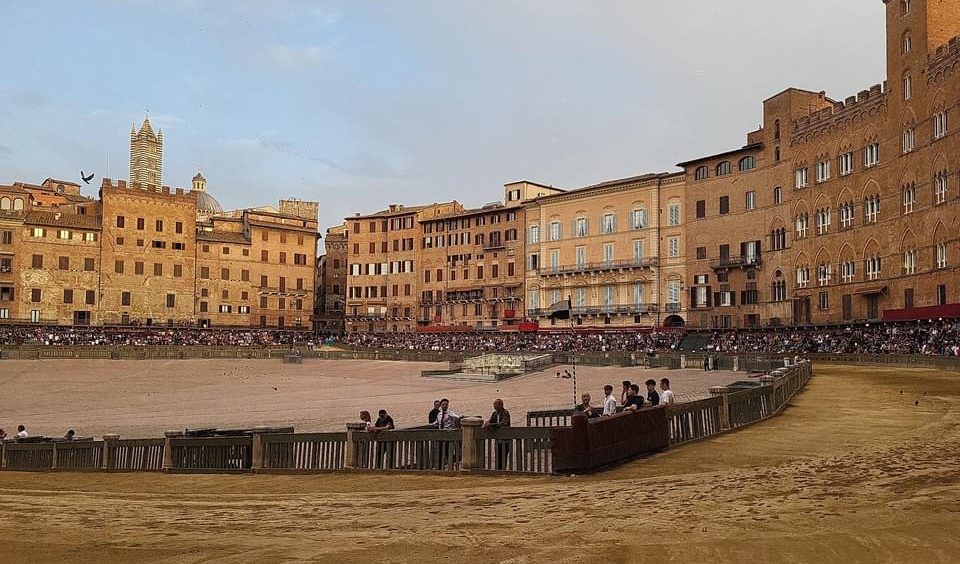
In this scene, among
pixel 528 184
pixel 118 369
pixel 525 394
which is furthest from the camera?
pixel 528 184

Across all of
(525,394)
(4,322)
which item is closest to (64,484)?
(525,394)

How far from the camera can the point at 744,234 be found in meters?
72.2

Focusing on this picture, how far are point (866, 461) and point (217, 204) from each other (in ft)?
426

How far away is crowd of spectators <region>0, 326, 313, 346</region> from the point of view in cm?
7269

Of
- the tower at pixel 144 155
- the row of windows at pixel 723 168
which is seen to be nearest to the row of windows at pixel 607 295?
the row of windows at pixel 723 168

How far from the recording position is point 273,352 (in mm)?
70875

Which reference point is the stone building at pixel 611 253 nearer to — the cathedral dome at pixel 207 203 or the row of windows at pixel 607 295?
the row of windows at pixel 607 295

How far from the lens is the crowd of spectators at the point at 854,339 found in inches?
1799

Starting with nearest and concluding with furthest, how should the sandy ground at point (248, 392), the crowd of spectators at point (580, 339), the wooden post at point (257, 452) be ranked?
the wooden post at point (257, 452) → the sandy ground at point (248, 392) → the crowd of spectators at point (580, 339)

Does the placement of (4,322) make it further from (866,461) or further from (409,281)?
(866,461)

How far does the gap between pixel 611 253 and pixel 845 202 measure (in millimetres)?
25561

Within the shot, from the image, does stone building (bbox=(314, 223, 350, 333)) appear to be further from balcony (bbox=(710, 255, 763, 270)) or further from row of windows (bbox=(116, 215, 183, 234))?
balcony (bbox=(710, 255, 763, 270))

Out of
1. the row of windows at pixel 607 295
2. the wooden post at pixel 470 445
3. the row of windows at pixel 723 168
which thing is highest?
the row of windows at pixel 723 168

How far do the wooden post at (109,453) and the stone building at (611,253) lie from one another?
210 ft
